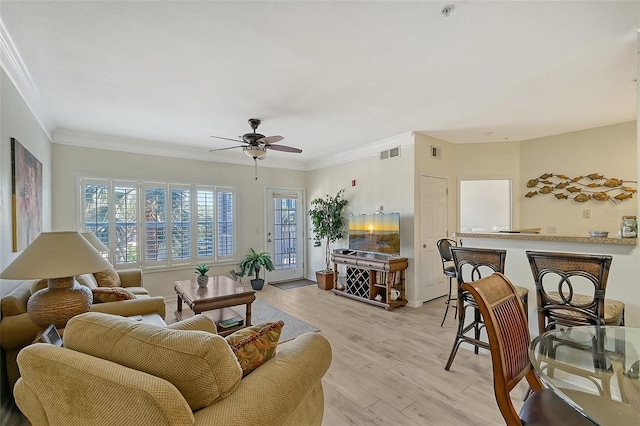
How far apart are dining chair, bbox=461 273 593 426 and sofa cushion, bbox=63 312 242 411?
1100 mm

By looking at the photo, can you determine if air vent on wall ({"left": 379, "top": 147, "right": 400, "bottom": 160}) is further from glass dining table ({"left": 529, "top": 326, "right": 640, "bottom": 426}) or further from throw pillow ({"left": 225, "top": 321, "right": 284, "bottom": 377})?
throw pillow ({"left": 225, "top": 321, "right": 284, "bottom": 377})

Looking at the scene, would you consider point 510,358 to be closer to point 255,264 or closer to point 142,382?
point 142,382

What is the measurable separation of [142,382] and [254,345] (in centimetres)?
52

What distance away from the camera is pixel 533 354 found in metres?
1.39

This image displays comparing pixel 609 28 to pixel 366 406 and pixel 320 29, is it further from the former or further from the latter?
pixel 366 406

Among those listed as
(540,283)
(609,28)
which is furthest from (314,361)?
(609,28)

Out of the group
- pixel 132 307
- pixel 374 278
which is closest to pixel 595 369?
pixel 132 307

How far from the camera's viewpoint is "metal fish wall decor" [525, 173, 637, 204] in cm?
396

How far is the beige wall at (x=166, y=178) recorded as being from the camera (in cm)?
414

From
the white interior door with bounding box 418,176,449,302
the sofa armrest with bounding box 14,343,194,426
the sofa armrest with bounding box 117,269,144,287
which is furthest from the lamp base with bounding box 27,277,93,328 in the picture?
the white interior door with bounding box 418,176,449,302

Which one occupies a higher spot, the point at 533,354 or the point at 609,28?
the point at 609,28

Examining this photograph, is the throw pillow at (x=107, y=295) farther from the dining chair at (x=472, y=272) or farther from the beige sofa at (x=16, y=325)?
the dining chair at (x=472, y=272)

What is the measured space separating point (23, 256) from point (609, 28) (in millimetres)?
4008

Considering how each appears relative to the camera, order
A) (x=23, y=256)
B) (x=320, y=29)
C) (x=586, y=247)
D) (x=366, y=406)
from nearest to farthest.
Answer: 1. (x=23, y=256)
2. (x=320, y=29)
3. (x=366, y=406)
4. (x=586, y=247)
